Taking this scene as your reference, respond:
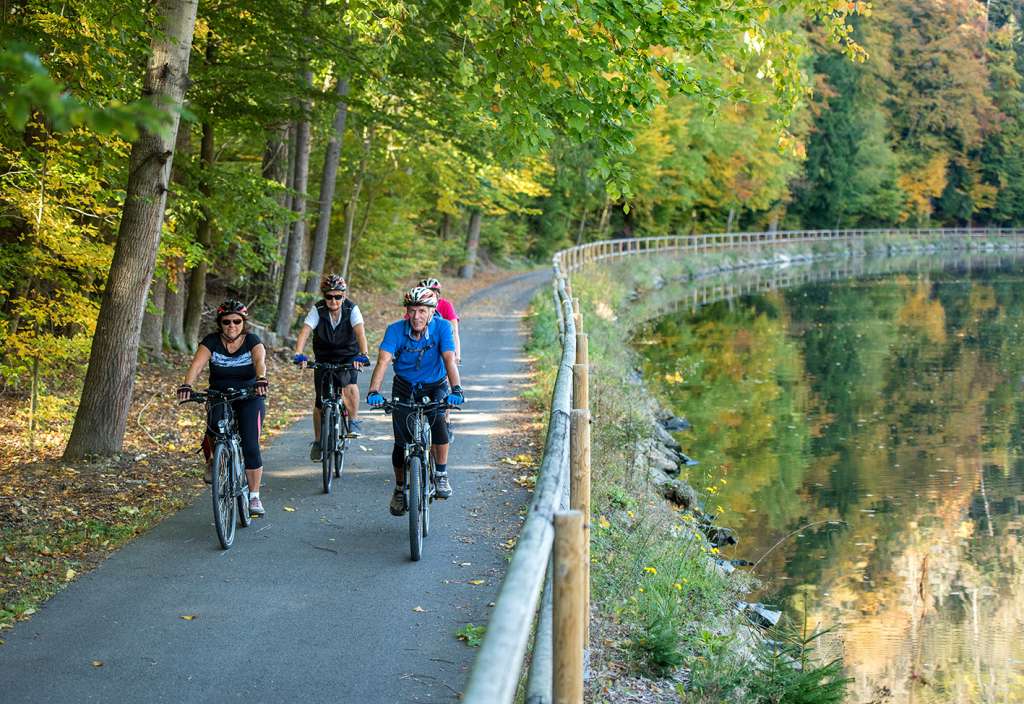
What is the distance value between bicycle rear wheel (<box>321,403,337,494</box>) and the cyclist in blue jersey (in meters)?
1.71

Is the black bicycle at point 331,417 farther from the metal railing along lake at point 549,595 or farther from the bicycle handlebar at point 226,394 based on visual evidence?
Answer: the metal railing along lake at point 549,595

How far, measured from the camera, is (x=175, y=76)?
34.3 feet

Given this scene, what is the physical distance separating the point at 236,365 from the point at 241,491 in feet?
3.33

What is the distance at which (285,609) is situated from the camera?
288 inches

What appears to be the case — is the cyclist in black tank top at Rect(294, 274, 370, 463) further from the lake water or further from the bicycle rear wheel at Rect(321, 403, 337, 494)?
the lake water

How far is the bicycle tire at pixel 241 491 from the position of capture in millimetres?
8812

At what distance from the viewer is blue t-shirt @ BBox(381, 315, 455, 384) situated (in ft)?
29.2

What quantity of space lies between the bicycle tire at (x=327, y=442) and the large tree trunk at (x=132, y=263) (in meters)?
2.18

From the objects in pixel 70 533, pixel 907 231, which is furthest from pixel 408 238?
pixel 907 231

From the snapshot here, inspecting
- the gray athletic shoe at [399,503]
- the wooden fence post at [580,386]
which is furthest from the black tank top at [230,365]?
the wooden fence post at [580,386]

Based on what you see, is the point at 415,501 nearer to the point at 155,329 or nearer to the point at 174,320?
the point at 155,329

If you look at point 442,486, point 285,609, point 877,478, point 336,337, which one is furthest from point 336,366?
point 877,478

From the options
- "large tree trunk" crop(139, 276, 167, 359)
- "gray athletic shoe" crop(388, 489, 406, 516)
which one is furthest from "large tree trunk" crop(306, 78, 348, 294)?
"gray athletic shoe" crop(388, 489, 406, 516)

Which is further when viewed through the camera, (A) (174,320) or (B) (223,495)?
(A) (174,320)
